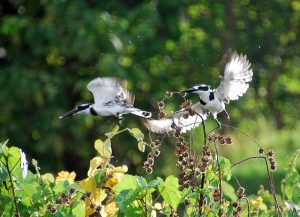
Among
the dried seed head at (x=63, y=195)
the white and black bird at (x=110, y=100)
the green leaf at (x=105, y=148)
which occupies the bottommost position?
the white and black bird at (x=110, y=100)

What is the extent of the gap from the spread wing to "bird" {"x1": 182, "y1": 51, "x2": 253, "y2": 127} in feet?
1.04

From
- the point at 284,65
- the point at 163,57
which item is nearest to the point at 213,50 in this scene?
the point at 163,57

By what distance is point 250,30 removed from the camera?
433 inches

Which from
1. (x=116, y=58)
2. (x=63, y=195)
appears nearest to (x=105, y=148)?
(x=63, y=195)

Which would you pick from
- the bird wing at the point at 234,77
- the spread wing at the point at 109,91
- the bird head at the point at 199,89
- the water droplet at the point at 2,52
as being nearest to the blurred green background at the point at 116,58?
the water droplet at the point at 2,52

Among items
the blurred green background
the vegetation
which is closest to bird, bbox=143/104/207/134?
the vegetation

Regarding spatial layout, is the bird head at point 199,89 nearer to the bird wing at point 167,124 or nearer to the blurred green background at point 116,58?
the bird wing at point 167,124

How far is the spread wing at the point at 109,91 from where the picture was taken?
11.5 ft

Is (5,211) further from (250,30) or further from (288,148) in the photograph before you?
(288,148)

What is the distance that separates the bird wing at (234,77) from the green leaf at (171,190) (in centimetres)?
86

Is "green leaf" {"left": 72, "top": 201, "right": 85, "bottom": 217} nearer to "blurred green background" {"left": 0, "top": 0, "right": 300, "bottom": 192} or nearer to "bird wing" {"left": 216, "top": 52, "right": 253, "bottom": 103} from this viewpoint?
"bird wing" {"left": 216, "top": 52, "right": 253, "bottom": 103}

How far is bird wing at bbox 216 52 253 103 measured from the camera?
3352 millimetres

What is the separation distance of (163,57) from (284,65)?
6.48 feet

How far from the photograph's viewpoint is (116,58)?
30.4 ft
